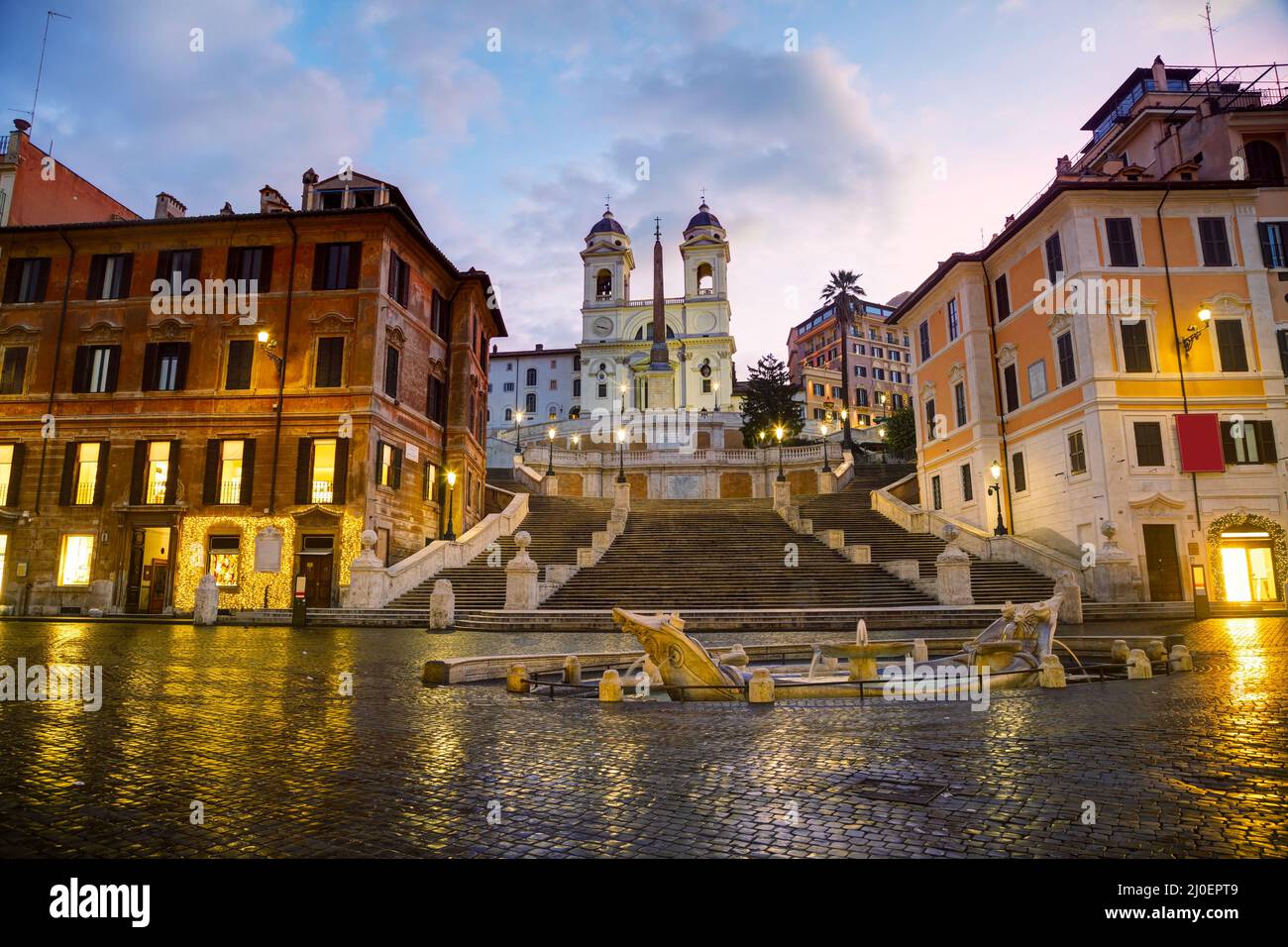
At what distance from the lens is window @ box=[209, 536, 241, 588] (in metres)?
26.5

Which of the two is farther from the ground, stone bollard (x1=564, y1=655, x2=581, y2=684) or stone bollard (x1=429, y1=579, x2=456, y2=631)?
stone bollard (x1=429, y1=579, x2=456, y2=631)

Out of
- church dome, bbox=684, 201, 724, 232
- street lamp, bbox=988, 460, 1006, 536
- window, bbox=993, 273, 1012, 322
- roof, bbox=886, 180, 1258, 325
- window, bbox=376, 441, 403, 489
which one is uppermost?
church dome, bbox=684, 201, 724, 232

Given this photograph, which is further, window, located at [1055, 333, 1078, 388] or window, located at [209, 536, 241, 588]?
window, located at [1055, 333, 1078, 388]

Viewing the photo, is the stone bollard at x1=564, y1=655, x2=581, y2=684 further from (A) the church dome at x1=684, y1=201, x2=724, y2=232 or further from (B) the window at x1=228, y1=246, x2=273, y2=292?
(A) the church dome at x1=684, y1=201, x2=724, y2=232

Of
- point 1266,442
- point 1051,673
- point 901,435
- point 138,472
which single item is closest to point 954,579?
point 1051,673

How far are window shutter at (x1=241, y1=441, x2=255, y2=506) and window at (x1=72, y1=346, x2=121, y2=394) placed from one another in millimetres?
6664

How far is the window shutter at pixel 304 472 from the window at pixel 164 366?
591 centimetres

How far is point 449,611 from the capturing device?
802 inches

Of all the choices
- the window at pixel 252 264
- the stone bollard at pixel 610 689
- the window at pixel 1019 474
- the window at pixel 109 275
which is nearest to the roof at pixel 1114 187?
the window at pixel 1019 474

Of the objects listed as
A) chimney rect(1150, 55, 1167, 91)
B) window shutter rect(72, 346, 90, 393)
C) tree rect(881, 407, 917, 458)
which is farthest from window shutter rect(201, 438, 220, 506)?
chimney rect(1150, 55, 1167, 91)

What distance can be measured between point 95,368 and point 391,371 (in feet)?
38.6
